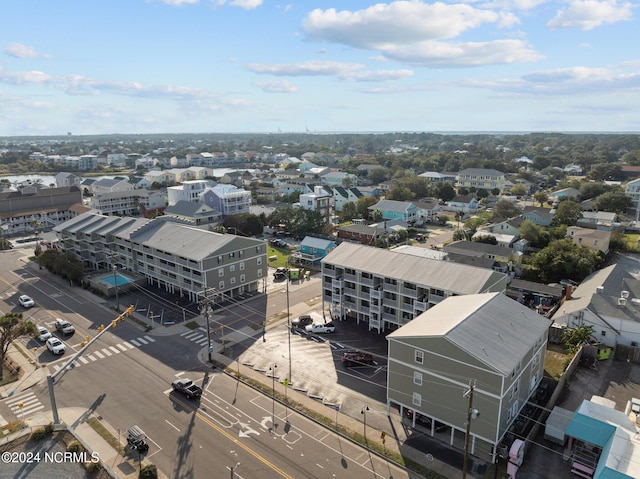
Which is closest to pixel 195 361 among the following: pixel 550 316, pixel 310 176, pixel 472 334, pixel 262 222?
pixel 472 334

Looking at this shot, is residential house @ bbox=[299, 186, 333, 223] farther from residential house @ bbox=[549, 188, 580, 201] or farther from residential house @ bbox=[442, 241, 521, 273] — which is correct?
residential house @ bbox=[549, 188, 580, 201]

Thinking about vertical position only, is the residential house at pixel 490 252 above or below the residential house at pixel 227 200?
below

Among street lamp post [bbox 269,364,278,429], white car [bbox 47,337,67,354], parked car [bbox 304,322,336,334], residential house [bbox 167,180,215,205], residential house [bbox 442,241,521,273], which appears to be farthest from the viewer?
residential house [bbox 167,180,215,205]

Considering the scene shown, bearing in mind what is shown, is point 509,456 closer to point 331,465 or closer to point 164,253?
point 331,465

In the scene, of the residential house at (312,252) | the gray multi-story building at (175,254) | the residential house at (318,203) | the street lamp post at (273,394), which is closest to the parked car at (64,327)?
the gray multi-story building at (175,254)

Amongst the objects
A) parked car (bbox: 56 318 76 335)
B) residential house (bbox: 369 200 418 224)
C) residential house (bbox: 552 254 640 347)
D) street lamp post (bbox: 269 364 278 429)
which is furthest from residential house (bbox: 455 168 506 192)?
parked car (bbox: 56 318 76 335)

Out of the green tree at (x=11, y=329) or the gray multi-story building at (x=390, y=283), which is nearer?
the green tree at (x=11, y=329)

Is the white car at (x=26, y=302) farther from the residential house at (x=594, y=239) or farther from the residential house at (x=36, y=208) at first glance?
the residential house at (x=594, y=239)
